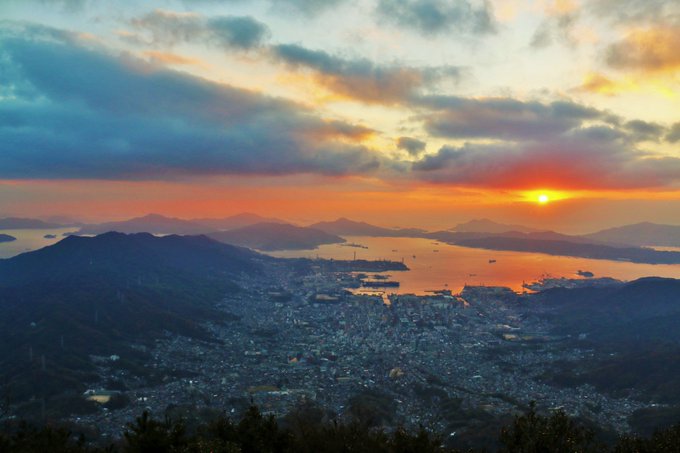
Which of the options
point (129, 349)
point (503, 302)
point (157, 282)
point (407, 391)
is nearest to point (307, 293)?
point (157, 282)

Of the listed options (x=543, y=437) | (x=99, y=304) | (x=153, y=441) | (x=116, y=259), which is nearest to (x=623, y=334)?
(x=543, y=437)

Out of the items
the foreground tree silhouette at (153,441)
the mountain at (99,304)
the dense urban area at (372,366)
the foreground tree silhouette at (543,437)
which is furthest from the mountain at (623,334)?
the mountain at (99,304)

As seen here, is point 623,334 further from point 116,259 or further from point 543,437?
point 116,259

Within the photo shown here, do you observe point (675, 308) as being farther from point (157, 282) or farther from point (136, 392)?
point (157, 282)

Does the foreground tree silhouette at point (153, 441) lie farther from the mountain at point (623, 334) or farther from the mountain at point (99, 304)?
the mountain at point (623, 334)

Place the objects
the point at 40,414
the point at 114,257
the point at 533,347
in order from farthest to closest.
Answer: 1. the point at 114,257
2. the point at 533,347
3. the point at 40,414

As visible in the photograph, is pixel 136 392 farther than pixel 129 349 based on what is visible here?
No

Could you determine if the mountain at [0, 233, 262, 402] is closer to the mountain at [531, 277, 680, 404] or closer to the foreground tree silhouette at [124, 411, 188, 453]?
the foreground tree silhouette at [124, 411, 188, 453]

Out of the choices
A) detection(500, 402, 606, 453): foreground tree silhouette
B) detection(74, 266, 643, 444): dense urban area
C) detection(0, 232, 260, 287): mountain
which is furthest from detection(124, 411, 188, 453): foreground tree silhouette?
detection(0, 232, 260, 287): mountain

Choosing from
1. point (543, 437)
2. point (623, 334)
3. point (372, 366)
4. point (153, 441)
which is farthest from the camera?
point (623, 334)
